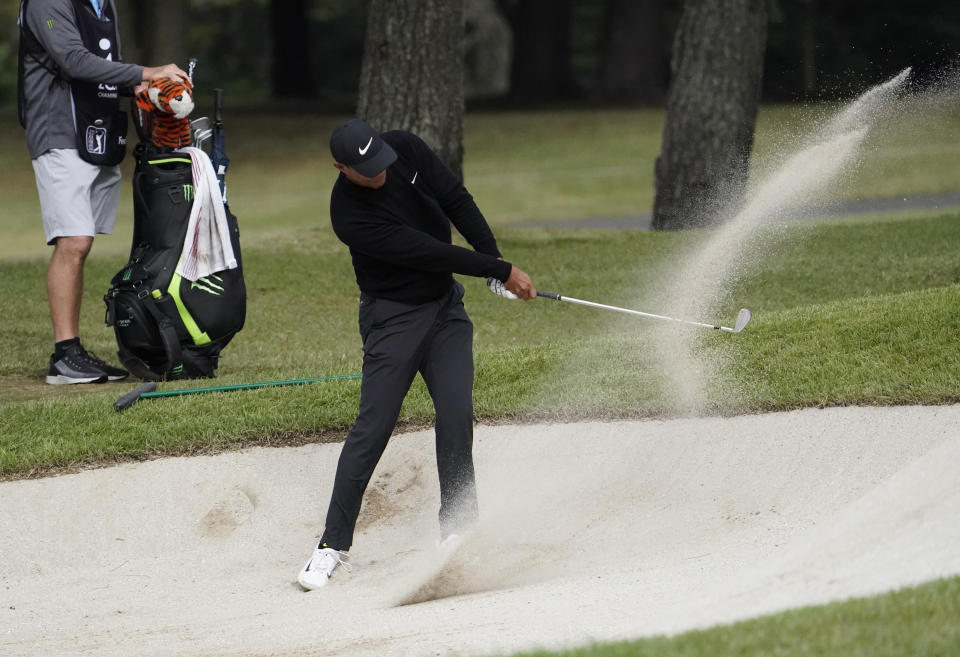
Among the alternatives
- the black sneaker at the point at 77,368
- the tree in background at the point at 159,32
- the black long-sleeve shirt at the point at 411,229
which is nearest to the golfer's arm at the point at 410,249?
the black long-sleeve shirt at the point at 411,229

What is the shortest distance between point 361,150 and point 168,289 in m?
3.05

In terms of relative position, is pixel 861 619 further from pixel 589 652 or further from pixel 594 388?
pixel 594 388

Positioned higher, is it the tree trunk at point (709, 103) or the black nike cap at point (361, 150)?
the black nike cap at point (361, 150)

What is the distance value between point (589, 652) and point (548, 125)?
2367cm

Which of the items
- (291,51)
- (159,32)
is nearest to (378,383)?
(159,32)

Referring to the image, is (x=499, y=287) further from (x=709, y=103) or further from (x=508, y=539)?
(x=709, y=103)

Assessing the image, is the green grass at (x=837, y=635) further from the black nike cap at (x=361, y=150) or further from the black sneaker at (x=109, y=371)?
the black sneaker at (x=109, y=371)

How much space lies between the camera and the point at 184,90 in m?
7.82

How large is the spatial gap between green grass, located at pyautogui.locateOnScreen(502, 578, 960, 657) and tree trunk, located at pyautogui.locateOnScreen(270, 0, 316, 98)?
107ft

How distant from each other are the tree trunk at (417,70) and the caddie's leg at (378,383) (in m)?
7.78

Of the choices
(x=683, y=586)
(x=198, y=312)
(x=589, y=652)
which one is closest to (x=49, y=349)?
(x=198, y=312)

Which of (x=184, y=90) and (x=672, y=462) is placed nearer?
(x=672, y=462)

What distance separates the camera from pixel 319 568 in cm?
569

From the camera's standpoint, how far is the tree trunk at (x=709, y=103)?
48.1 feet
